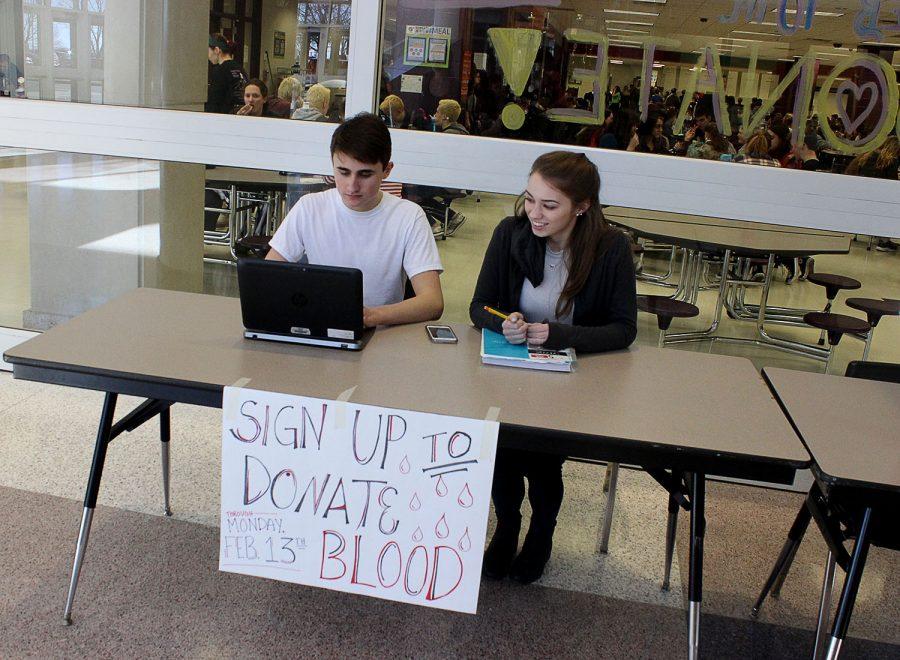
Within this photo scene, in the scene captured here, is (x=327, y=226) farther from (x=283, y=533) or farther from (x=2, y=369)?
(x=2, y=369)

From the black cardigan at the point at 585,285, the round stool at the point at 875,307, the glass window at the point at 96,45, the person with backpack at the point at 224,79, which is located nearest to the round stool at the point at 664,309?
the round stool at the point at 875,307

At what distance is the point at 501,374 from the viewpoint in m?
2.02

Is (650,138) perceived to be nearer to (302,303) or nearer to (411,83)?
(411,83)

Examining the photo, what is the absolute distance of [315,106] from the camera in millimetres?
3303

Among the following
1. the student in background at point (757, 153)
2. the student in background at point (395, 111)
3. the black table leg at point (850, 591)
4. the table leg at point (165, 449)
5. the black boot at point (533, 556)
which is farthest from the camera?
the student in background at point (395, 111)

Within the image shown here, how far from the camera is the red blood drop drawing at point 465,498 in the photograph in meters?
1.78

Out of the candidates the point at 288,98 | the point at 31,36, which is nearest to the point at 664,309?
the point at 288,98

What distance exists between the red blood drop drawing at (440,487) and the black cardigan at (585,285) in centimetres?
60

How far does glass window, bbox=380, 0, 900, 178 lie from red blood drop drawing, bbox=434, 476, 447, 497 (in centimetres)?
173

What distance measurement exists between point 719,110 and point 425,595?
1988 millimetres

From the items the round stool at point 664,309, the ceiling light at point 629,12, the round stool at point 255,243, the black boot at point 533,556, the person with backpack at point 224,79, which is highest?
the ceiling light at point 629,12

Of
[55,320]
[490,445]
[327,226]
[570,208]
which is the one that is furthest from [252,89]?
[490,445]

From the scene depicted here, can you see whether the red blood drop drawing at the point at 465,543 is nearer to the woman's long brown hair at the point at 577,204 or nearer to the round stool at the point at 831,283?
the woman's long brown hair at the point at 577,204

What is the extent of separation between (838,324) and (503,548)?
1.61 metres
